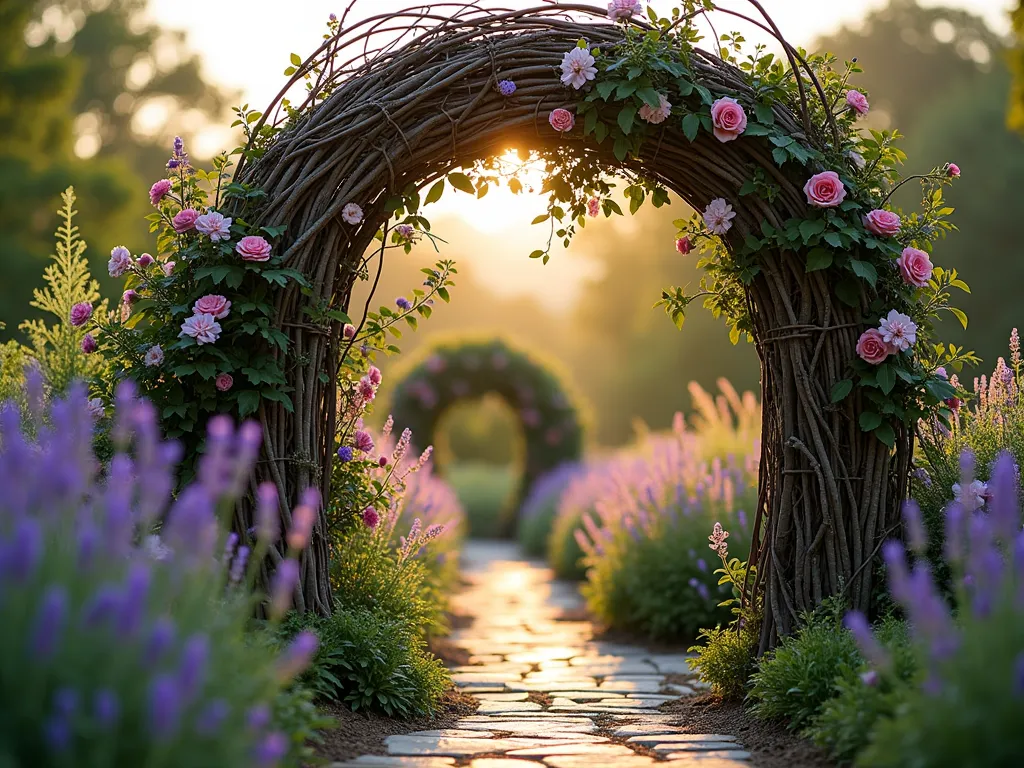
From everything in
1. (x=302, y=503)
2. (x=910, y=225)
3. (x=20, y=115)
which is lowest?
(x=302, y=503)

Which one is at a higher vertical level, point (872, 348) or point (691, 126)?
point (691, 126)

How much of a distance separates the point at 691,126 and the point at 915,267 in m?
0.91

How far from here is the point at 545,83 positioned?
3439 mm

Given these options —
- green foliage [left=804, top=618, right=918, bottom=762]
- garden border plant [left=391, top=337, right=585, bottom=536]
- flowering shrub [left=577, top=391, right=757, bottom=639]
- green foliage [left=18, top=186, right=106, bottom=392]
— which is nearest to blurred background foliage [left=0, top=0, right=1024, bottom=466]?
garden border plant [left=391, top=337, right=585, bottom=536]

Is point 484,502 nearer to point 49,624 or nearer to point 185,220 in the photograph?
point 185,220

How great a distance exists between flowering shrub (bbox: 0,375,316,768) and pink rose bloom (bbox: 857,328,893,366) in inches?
86.3

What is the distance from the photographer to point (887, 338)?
3299mm

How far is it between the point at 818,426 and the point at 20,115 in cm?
1675

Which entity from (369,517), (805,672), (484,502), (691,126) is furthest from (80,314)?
(484,502)

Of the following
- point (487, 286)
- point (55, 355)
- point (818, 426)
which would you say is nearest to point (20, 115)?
point (55, 355)

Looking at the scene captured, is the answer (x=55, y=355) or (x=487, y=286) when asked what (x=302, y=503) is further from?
(x=487, y=286)

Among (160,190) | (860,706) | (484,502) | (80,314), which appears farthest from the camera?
(484,502)

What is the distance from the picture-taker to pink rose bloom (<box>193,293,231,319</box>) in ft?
10.5

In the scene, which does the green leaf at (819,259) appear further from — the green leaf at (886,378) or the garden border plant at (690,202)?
the green leaf at (886,378)
